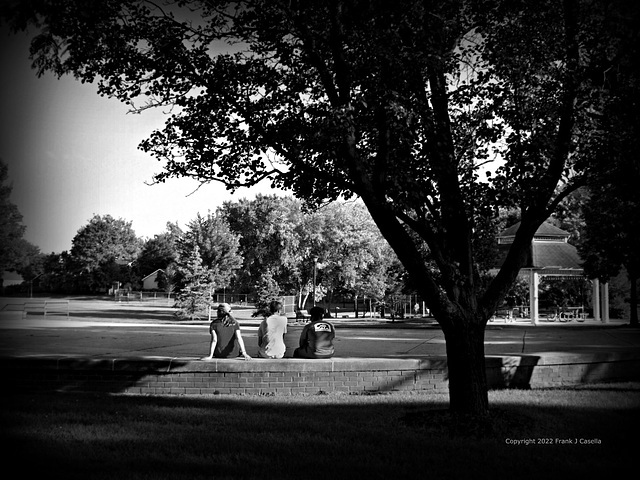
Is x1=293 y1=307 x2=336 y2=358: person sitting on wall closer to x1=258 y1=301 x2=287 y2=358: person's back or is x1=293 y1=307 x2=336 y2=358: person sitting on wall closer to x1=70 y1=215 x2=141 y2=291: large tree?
x1=258 y1=301 x2=287 y2=358: person's back

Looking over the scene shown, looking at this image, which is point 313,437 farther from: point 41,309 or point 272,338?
point 41,309

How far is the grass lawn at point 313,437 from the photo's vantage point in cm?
620

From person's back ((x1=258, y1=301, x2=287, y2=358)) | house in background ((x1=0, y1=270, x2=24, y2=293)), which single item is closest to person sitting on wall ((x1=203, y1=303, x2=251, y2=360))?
person's back ((x1=258, y1=301, x2=287, y2=358))

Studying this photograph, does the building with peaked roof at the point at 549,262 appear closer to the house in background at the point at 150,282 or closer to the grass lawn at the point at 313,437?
the grass lawn at the point at 313,437

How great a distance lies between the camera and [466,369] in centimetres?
830

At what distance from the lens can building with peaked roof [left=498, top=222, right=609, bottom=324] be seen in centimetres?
3497

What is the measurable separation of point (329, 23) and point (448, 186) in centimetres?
254

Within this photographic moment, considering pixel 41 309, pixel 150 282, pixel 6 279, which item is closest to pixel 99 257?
pixel 150 282

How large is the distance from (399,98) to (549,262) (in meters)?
29.7

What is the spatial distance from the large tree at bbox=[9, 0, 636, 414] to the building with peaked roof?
26015mm

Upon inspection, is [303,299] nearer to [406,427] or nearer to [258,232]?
[258,232]

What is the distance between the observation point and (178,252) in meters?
43.8

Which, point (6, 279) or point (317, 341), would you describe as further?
point (6, 279)

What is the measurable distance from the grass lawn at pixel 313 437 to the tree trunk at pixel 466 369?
230mm
